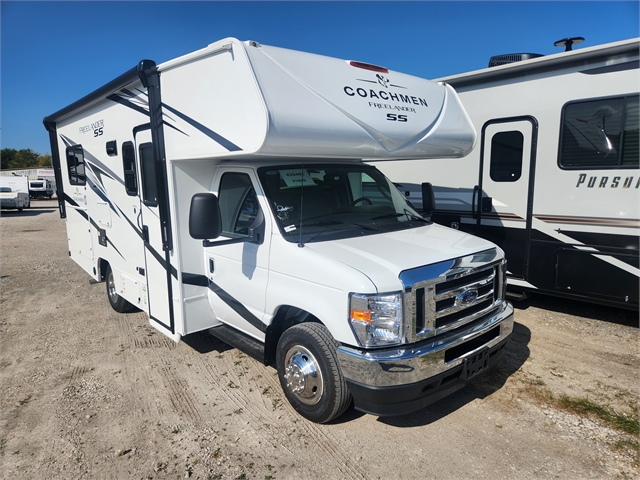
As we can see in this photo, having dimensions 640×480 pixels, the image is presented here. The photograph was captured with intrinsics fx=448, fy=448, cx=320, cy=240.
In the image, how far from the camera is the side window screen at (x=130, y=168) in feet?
17.0

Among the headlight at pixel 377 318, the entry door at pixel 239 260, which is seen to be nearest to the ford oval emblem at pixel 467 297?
the headlight at pixel 377 318

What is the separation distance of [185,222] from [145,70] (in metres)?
1.55

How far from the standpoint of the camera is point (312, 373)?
362 centimetres

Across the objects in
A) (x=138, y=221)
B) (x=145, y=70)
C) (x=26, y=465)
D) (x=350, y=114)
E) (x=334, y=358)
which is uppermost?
(x=145, y=70)

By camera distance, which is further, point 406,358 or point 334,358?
point 334,358

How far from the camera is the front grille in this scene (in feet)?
10.7

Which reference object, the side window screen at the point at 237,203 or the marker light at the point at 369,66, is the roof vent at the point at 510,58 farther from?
the side window screen at the point at 237,203

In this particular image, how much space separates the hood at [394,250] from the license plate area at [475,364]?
0.81 meters

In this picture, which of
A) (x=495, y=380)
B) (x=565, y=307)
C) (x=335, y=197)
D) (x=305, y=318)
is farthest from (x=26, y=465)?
(x=565, y=307)

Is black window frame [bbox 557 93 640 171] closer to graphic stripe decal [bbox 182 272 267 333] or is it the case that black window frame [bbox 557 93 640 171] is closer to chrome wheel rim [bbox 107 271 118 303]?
graphic stripe decal [bbox 182 272 267 333]

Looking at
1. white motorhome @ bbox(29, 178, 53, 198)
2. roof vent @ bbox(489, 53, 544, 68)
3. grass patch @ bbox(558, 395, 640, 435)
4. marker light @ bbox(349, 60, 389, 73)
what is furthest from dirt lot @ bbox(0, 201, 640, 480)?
white motorhome @ bbox(29, 178, 53, 198)

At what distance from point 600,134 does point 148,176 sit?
5.24 meters

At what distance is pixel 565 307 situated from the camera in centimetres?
648

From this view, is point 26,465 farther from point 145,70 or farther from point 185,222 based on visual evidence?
point 145,70
